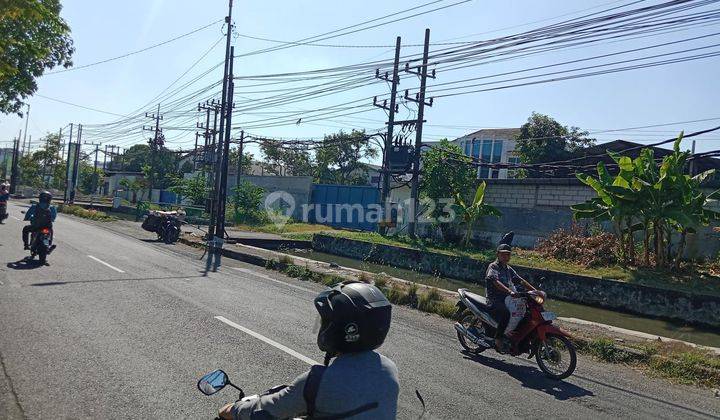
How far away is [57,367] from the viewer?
5926 mm

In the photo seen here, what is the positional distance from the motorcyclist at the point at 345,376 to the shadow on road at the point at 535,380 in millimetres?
4517

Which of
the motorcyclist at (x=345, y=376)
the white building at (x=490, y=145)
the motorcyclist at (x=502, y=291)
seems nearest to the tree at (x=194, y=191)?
the white building at (x=490, y=145)

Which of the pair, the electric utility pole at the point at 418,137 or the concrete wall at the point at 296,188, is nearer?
the electric utility pole at the point at 418,137

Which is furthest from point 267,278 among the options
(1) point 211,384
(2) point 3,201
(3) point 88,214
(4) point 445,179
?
(3) point 88,214

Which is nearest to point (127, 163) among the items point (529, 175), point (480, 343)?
point (529, 175)

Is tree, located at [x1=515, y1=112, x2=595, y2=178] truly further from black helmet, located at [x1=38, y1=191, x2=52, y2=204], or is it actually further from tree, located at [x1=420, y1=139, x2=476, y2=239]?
black helmet, located at [x1=38, y1=191, x2=52, y2=204]

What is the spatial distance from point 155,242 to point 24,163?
68962mm

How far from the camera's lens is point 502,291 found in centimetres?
794

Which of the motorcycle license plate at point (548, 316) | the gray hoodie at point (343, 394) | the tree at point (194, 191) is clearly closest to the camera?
the gray hoodie at point (343, 394)

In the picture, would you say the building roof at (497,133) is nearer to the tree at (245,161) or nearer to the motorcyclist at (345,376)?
the tree at (245,161)

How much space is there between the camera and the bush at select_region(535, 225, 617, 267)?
18109 mm

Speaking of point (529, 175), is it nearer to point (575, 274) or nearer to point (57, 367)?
point (575, 274)

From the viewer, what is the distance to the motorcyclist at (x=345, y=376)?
2549mm

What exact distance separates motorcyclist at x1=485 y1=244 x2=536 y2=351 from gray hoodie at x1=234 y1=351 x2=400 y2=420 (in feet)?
17.9
